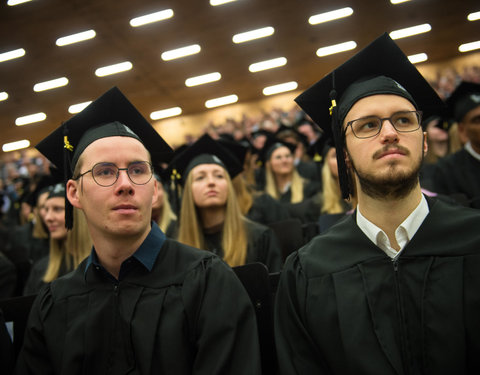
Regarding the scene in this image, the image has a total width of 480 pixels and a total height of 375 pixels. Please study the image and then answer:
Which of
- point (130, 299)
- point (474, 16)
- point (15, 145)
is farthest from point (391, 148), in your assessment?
point (15, 145)

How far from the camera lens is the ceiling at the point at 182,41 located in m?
7.88

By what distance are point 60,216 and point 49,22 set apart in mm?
5607

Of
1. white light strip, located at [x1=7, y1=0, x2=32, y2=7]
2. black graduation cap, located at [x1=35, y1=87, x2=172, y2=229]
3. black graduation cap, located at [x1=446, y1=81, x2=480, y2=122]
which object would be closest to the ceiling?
white light strip, located at [x1=7, y1=0, x2=32, y2=7]

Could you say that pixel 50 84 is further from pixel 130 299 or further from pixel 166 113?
pixel 130 299

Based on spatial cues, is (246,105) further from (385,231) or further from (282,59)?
(385,231)

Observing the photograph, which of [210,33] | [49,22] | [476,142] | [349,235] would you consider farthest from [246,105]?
[349,235]

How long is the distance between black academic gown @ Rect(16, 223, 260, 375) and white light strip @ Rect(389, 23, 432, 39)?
973 centimetres

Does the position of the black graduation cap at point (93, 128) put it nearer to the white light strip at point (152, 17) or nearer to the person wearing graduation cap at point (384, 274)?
the person wearing graduation cap at point (384, 274)

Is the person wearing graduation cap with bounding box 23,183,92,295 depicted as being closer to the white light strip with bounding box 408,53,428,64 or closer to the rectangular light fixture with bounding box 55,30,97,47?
the rectangular light fixture with bounding box 55,30,97,47

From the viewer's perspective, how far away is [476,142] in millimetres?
4398

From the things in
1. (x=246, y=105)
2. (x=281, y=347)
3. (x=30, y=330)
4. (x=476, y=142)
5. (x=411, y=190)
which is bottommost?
(x=281, y=347)

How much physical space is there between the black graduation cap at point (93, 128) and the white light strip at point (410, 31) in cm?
924

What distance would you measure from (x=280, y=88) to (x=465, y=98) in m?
8.78

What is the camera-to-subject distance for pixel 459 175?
15.0 ft
